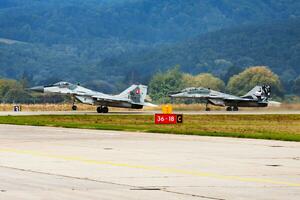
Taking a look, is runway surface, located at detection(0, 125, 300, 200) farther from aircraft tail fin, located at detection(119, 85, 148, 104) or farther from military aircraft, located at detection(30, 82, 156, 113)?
aircraft tail fin, located at detection(119, 85, 148, 104)

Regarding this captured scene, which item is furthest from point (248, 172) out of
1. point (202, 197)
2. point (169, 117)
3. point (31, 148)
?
point (169, 117)

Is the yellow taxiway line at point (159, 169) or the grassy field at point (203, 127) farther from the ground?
the grassy field at point (203, 127)

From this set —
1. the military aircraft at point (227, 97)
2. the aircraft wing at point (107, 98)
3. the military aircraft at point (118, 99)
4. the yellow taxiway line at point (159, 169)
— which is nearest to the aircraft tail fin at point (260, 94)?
the military aircraft at point (227, 97)

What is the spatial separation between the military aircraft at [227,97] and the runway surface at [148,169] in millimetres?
72161

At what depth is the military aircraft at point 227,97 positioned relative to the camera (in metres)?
107

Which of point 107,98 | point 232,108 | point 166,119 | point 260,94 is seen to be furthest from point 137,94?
point 166,119

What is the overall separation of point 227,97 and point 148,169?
281 feet

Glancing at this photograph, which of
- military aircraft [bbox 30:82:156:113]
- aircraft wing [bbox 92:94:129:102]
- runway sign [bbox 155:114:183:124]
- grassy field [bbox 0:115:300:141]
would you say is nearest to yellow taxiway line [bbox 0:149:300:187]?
grassy field [bbox 0:115:300:141]

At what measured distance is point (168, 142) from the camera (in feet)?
113

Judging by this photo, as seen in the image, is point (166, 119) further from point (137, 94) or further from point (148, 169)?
point (137, 94)

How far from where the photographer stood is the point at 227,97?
108 meters

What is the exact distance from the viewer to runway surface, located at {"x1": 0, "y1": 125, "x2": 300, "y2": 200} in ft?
58.0

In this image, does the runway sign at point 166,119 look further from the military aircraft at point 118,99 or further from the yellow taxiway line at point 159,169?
the military aircraft at point 118,99

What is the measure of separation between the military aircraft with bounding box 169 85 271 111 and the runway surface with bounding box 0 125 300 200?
72.2 m
